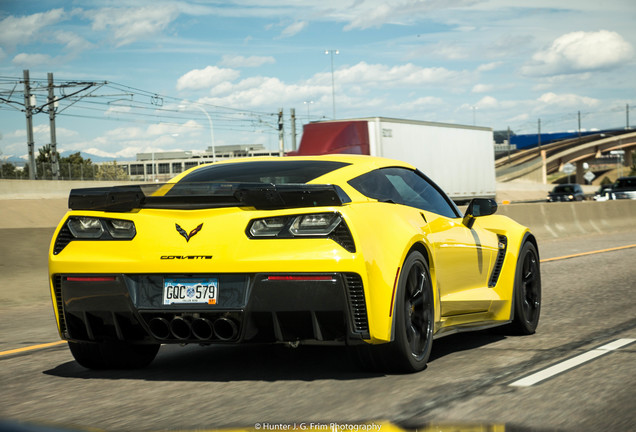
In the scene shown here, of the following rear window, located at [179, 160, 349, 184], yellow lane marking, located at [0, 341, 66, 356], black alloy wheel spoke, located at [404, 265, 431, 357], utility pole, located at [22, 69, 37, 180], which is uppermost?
utility pole, located at [22, 69, 37, 180]

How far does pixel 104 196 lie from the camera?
5.30 m

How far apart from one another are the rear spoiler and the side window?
0.51m

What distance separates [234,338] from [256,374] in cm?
62

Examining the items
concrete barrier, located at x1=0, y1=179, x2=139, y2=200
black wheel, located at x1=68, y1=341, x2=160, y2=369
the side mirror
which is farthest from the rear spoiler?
concrete barrier, located at x1=0, y1=179, x2=139, y2=200

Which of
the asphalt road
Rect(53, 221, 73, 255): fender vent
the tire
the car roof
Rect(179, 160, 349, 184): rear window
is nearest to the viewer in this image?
the asphalt road

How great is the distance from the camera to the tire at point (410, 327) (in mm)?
5227

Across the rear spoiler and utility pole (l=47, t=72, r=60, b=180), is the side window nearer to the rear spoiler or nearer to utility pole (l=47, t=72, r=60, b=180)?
the rear spoiler

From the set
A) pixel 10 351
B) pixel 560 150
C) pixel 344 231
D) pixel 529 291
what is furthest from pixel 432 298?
pixel 560 150

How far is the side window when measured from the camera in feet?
18.8

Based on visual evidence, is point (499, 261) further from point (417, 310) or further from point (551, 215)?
point (551, 215)

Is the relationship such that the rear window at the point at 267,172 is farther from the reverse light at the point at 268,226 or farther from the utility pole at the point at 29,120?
the utility pole at the point at 29,120

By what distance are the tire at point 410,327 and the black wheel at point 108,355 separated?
1456 mm

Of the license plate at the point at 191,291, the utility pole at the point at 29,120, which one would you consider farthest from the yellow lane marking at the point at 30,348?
the utility pole at the point at 29,120

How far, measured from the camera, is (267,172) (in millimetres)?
6062
